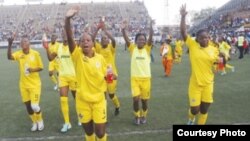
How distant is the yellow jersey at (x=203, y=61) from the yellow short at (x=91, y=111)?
7.82ft

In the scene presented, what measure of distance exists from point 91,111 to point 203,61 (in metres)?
2.67

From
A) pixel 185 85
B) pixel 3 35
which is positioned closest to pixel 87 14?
pixel 3 35

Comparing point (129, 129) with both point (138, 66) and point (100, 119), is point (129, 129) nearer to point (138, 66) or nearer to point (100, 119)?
point (138, 66)

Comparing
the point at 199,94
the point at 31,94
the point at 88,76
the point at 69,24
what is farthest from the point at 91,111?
the point at 31,94

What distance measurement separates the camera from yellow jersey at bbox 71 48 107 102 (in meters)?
6.05

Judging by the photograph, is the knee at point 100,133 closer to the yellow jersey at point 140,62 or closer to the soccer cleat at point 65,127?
the soccer cleat at point 65,127

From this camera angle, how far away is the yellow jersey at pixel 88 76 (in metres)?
6.05

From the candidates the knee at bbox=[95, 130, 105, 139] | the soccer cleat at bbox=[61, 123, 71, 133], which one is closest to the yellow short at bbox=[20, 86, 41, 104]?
the soccer cleat at bbox=[61, 123, 71, 133]

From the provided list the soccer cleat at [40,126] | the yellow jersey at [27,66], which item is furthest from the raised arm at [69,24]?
the soccer cleat at [40,126]

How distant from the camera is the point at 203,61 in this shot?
25.2 ft

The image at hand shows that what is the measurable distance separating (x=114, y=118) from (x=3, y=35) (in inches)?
2252

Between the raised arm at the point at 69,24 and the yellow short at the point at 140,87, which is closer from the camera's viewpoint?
the raised arm at the point at 69,24

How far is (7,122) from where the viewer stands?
9859 millimetres

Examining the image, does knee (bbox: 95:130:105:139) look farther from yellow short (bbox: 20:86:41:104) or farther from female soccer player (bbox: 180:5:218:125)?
yellow short (bbox: 20:86:41:104)
